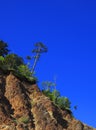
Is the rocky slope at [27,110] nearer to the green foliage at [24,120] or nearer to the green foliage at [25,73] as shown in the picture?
the green foliage at [24,120]

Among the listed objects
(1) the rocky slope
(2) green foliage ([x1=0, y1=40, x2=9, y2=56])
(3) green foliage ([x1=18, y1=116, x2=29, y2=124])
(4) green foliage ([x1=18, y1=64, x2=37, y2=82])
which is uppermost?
(2) green foliage ([x1=0, y1=40, x2=9, y2=56])

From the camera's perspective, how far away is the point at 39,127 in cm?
5181

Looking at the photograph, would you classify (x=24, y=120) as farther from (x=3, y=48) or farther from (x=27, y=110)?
(x=3, y=48)

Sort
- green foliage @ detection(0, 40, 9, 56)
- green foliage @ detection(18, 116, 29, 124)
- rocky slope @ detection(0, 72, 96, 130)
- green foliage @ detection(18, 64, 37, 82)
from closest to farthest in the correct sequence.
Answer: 1. rocky slope @ detection(0, 72, 96, 130)
2. green foliage @ detection(18, 116, 29, 124)
3. green foliage @ detection(18, 64, 37, 82)
4. green foliage @ detection(0, 40, 9, 56)

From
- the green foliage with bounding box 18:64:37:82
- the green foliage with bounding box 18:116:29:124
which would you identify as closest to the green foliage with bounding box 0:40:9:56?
the green foliage with bounding box 18:64:37:82

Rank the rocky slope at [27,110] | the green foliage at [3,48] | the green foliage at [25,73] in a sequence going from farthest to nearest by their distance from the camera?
the green foliage at [3,48], the green foliage at [25,73], the rocky slope at [27,110]

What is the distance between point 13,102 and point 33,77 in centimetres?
955

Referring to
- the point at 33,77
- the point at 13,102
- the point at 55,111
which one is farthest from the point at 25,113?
the point at 33,77

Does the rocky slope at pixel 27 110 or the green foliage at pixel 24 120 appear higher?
the rocky slope at pixel 27 110

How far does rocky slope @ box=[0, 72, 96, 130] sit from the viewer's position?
49812 millimetres

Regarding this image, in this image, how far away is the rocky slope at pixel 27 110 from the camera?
163 ft

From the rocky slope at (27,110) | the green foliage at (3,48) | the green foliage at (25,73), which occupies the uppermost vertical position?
the green foliage at (3,48)

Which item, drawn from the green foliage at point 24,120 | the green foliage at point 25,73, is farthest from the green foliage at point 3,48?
the green foliage at point 24,120

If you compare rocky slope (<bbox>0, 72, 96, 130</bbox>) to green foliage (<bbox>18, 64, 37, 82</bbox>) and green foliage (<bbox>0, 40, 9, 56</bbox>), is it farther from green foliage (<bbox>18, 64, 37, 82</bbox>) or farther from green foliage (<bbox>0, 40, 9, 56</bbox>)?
green foliage (<bbox>0, 40, 9, 56</bbox>)
